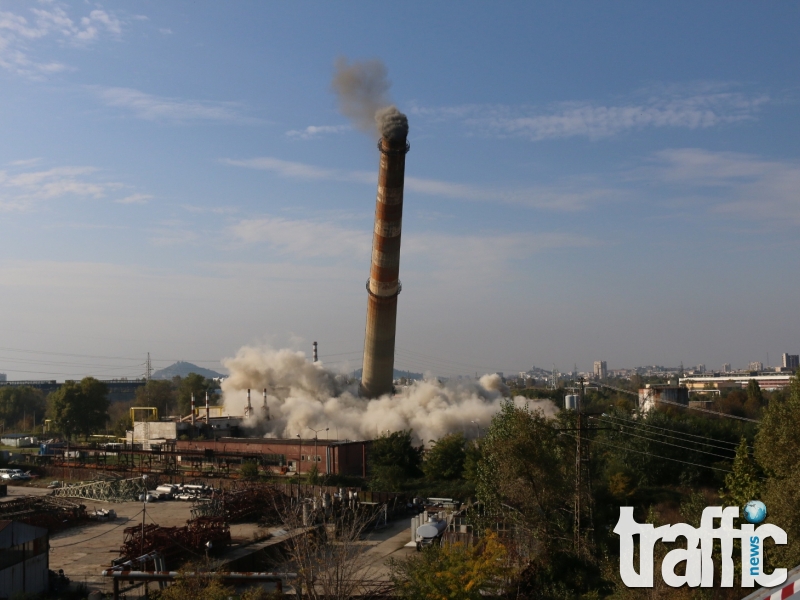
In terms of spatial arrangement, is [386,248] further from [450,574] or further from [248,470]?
[450,574]

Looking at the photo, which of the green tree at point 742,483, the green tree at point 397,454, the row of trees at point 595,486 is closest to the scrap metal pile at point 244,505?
the row of trees at point 595,486

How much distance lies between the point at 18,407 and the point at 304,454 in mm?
71069

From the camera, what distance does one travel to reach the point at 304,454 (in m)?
48.9

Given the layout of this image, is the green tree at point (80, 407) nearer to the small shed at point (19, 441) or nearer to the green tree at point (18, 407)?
the small shed at point (19, 441)

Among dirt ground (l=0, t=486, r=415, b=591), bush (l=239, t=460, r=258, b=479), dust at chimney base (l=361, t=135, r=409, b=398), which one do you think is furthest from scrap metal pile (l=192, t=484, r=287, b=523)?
dust at chimney base (l=361, t=135, r=409, b=398)

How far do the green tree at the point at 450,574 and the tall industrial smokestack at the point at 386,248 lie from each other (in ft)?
102

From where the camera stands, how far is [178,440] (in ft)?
187

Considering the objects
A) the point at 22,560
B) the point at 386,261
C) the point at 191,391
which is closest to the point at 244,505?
the point at 22,560

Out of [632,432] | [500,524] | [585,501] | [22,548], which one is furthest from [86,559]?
[632,432]

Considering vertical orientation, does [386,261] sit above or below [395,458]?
above

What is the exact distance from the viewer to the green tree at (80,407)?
72125 millimetres

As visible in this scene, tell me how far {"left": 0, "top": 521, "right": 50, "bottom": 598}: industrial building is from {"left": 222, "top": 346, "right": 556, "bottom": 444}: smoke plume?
30.6 metres

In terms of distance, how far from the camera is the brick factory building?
155 feet

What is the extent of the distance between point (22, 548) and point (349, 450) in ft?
87.9
